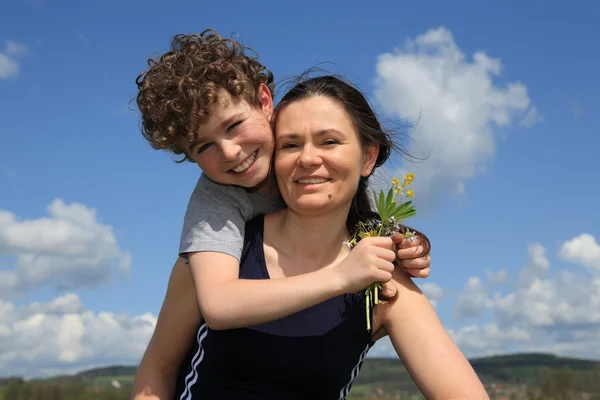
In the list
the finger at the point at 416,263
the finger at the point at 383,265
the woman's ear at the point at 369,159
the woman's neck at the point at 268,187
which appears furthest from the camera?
the woman's neck at the point at 268,187

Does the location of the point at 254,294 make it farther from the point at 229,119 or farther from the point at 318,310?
the point at 229,119

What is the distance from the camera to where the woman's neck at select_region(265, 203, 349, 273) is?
4.75 meters

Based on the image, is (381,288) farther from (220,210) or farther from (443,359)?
(220,210)

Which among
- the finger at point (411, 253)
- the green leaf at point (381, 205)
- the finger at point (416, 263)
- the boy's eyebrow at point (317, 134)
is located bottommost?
the finger at point (416, 263)

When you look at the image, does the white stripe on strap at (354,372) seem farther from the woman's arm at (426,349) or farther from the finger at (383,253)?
the finger at (383,253)

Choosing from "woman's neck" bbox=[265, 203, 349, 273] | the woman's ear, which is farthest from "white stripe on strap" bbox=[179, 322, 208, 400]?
the woman's ear

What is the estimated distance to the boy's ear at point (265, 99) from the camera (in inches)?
192

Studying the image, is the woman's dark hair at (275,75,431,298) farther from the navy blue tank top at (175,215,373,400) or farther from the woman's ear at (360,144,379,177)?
the navy blue tank top at (175,215,373,400)

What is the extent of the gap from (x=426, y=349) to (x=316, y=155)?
4.63ft

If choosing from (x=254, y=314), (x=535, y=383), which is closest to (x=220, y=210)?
(x=254, y=314)

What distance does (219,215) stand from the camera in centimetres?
469

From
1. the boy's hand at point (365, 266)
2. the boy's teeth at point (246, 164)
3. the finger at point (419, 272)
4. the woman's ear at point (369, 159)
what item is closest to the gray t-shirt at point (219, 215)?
the boy's teeth at point (246, 164)

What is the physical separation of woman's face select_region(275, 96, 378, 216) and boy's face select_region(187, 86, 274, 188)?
0.11 metres

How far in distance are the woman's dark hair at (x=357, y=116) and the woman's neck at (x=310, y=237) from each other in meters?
0.24
